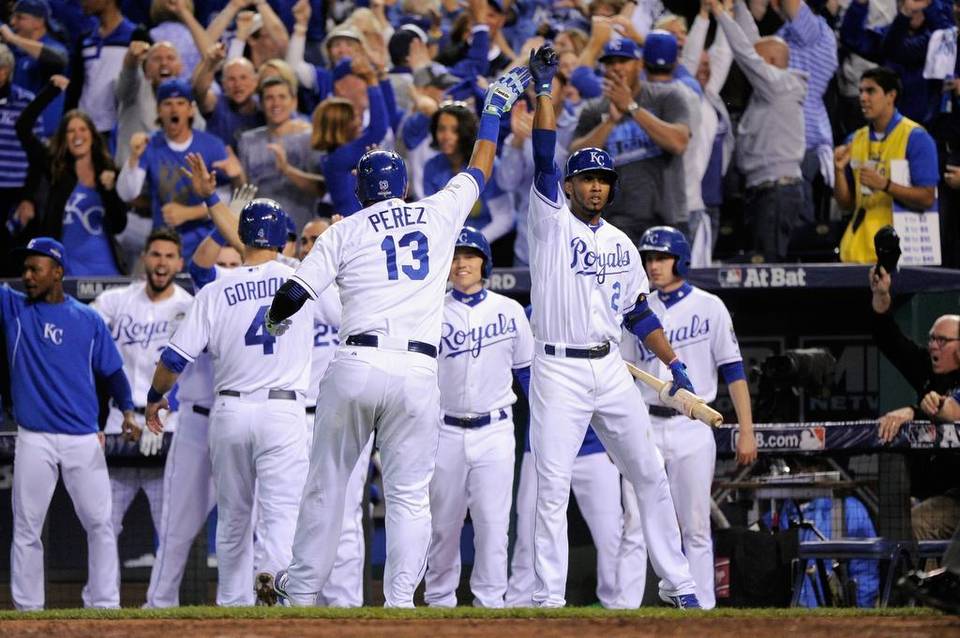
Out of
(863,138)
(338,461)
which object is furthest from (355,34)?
(338,461)

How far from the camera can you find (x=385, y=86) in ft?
33.5

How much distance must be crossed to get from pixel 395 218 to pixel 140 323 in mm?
3343

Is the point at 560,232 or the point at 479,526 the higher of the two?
the point at 560,232

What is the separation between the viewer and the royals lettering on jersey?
20.5ft

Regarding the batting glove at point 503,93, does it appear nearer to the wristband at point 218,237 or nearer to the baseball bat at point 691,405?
the baseball bat at point 691,405

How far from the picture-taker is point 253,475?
7473 millimetres

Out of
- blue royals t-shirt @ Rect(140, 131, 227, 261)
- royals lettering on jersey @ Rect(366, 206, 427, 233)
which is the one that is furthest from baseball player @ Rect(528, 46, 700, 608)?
blue royals t-shirt @ Rect(140, 131, 227, 261)

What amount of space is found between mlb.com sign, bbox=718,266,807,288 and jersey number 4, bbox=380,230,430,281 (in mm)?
3455

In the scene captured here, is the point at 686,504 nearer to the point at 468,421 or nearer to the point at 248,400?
the point at 468,421

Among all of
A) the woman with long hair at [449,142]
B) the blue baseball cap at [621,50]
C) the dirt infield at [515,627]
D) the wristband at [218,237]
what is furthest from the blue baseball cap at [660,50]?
the dirt infield at [515,627]

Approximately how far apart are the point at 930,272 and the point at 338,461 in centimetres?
456

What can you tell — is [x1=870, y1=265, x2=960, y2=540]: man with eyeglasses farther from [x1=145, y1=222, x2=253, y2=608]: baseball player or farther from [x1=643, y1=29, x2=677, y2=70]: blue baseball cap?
[x1=145, y1=222, x2=253, y2=608]: baseball player

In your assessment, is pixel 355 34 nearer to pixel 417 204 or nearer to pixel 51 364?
pixel 51 364

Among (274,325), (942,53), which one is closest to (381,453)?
(274,325)
